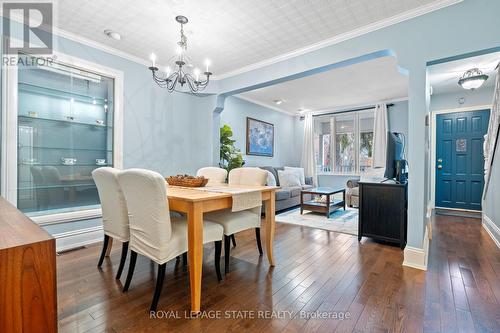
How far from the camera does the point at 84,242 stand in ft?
9.62

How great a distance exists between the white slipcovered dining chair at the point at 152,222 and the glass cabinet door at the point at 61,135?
167 cm

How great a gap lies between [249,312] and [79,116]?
3033 mm

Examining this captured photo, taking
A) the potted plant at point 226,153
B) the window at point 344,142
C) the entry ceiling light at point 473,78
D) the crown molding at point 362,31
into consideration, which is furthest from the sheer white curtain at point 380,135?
Answer: the crown molding at point 362,31

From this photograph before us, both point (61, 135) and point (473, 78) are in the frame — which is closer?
point (61, 135)

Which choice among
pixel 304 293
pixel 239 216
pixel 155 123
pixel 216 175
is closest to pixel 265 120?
pixel 155 123

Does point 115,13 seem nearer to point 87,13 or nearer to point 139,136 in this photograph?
point 87,13

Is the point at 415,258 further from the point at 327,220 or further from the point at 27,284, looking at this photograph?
the point at 27,284

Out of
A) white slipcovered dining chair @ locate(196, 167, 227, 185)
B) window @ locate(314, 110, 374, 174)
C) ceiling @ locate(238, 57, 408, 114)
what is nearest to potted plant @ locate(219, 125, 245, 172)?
ceiling @ locate(238, 57, 408, 114)

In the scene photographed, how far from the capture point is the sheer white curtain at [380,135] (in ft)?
18.5

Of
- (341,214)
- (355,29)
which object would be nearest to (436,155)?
(341,214)

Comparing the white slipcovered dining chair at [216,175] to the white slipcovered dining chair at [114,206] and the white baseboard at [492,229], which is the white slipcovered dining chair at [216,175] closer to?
the white slipcovered dining chair at [114,206]

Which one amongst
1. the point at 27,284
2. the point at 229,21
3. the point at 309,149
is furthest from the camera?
the point at 309,149

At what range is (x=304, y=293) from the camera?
6.14 feet

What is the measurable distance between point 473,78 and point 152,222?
480cm
